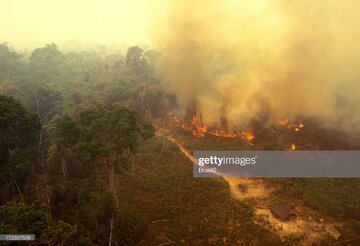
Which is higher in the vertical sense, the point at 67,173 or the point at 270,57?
the point at 270,57

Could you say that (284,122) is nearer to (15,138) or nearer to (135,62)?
(15,138)

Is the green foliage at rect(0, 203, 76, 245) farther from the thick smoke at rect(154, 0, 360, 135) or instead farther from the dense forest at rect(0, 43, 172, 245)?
the thick smoke at rect(154, 0, 360, 135)

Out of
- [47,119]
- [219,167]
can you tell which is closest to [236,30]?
[219,167]

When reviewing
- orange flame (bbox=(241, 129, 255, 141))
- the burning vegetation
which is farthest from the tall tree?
orange flame (bbox=(241, 129, 255, 141))

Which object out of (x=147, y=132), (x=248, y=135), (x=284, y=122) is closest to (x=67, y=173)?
(x=147, y=132)

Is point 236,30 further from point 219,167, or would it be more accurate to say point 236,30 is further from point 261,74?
point 219,167

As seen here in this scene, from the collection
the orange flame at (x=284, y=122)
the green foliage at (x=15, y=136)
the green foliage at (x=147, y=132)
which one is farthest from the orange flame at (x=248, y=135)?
the green foliage at (x=15, y=136)
